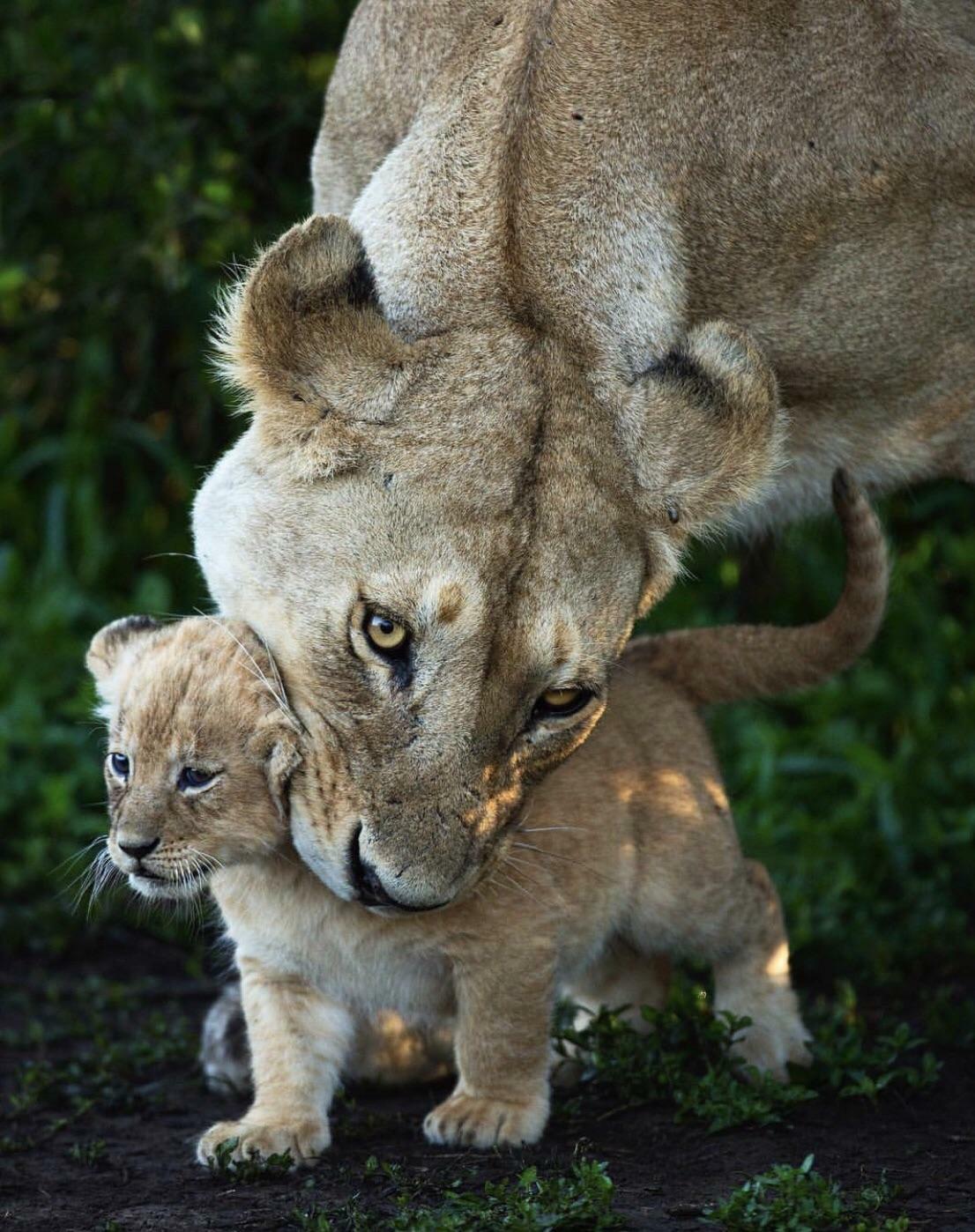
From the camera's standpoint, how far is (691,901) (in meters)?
4.41

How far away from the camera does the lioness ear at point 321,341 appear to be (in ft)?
12.2

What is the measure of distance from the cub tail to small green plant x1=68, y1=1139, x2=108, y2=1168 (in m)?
1.74

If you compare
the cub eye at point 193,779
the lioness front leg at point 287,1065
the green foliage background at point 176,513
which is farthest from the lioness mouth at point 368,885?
the green foliage background at point 176,513

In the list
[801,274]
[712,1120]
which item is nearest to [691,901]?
[712,1120]

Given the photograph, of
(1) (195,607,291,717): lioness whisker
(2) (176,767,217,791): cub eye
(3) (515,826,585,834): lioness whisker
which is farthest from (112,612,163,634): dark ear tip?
(3) (515,826,585,834): lioness whisker

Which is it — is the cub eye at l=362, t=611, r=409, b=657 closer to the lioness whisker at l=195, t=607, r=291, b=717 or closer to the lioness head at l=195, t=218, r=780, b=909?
the lioness head at l=195, t=218, r=780, b=909

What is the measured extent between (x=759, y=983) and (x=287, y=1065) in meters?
1.21

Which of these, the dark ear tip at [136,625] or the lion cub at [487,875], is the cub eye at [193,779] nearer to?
the lion cub at [487,875]

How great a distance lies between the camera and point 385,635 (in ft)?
11.7

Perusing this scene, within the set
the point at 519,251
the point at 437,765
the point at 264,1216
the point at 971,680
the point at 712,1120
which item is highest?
the point at 519,251

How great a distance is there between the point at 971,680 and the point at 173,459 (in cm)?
347

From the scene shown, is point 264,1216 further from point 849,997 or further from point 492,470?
point 849,997

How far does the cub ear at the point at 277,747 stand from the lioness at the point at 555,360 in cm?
6

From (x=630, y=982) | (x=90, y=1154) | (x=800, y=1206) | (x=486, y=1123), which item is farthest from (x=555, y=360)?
(x=90, y=1154)
